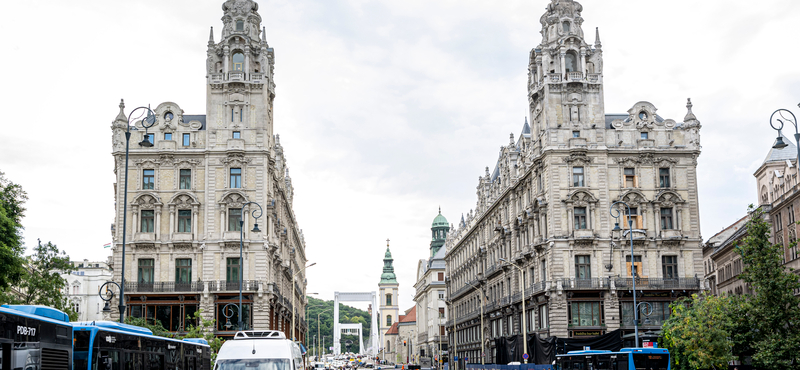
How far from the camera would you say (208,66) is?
6969 centimetres

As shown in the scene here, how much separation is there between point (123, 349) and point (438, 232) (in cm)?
14275

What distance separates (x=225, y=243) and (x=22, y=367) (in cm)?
5013

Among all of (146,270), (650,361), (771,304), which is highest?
(146,270)

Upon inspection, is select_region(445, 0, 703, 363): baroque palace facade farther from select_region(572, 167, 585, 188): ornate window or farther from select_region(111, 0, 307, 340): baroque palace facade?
select_region(111, 0, 307, 340): baroque palace facade

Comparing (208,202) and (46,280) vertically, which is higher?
(208,202)

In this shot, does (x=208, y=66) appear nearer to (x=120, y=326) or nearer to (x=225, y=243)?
(x=225, y=243)

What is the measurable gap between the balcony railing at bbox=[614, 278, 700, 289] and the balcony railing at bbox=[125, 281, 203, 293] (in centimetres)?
3398

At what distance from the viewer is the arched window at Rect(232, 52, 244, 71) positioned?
7012 centimetres

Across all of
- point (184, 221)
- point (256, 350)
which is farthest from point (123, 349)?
point (184, 221)

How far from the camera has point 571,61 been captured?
227 ft

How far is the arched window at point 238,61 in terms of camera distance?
→ 70.1 m

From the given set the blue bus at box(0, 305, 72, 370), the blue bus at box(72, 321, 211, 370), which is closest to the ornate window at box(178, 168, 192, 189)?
the blue bus at box(72, 321, 211, 370)

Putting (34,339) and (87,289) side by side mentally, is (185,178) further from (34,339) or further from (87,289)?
(87,289)

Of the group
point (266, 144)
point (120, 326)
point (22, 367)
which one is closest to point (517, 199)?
point (266, 144)
